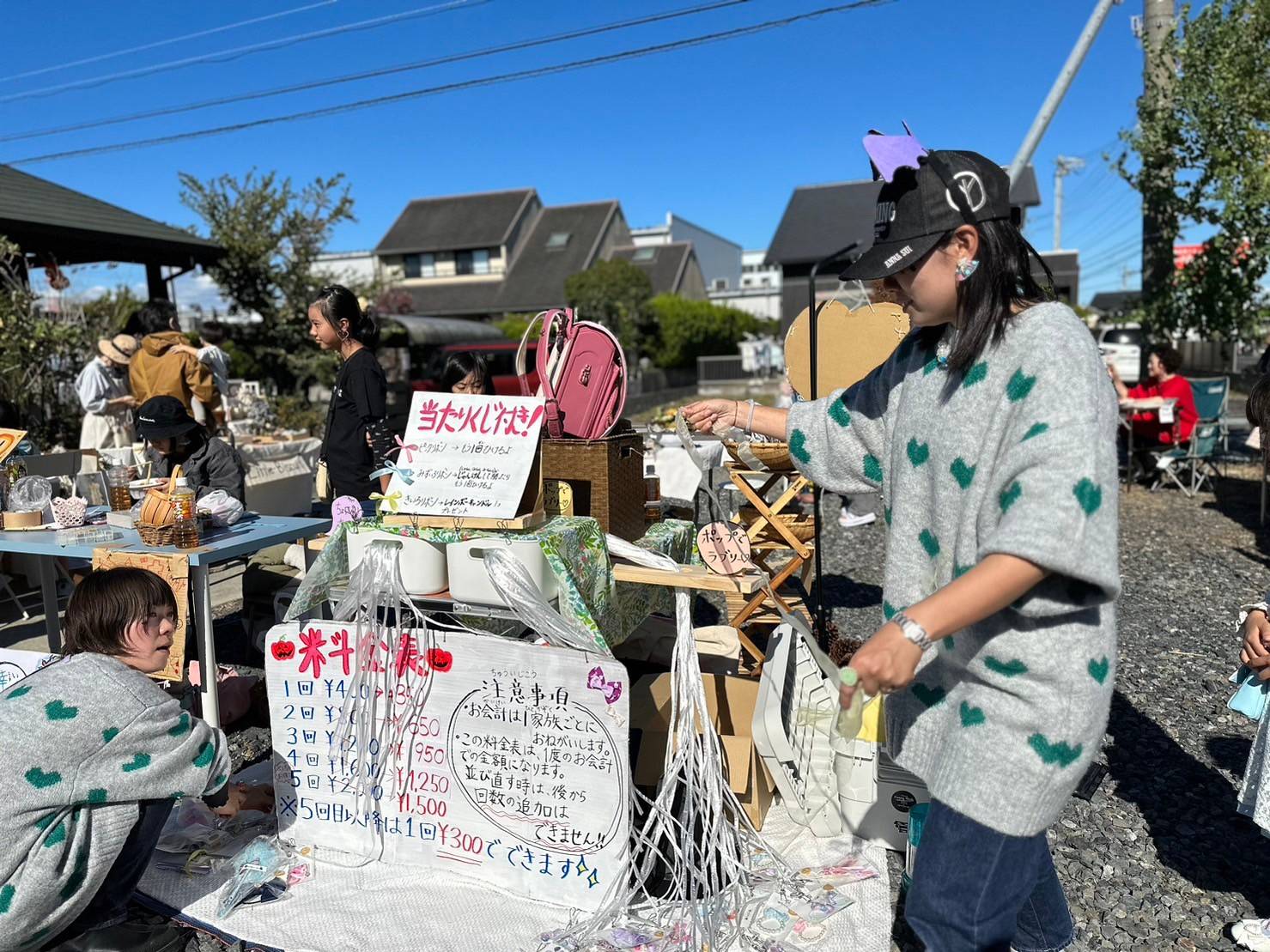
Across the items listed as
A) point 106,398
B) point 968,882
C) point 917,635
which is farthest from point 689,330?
point 917,635

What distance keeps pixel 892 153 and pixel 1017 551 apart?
2.26 feet

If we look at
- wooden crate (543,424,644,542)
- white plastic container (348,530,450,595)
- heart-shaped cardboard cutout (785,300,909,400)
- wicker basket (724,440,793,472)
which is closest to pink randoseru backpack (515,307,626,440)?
wooden crate (543,424,644,542)

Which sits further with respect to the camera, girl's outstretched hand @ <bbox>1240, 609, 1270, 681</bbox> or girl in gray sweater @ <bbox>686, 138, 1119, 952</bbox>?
girl's outstretched hand @ <bbox>1240, 609, 1270, 681</bbox>

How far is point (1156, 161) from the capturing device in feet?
31.4

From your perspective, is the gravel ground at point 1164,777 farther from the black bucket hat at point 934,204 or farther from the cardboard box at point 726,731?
the black bucket hat at point 934,204

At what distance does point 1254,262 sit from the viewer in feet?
29.2

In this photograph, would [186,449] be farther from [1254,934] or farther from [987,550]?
[1254,934]

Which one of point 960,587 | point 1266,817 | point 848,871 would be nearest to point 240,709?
point 848,871

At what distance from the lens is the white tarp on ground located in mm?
2297

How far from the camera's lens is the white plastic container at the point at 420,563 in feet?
8.20

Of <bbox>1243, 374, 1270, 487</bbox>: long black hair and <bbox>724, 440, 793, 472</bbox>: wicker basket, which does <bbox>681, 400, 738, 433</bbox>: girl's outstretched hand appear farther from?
<bbox>1243, 374, 1270, 487</bbox>: long black hair

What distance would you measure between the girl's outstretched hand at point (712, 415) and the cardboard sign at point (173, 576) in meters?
1.80

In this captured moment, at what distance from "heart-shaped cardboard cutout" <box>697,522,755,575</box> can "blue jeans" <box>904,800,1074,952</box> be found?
44.0 inches

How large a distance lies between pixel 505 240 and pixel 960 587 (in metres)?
34.7
